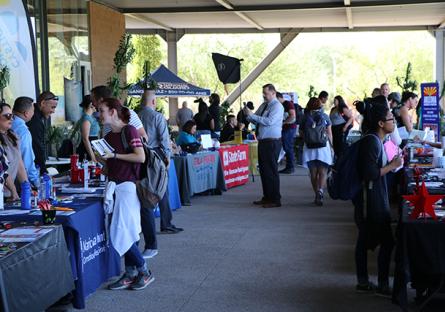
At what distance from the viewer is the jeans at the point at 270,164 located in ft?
31.3

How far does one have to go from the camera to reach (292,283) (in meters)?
5.68

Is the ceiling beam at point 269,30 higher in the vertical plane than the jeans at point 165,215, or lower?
higher

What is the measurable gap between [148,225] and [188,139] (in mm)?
4672

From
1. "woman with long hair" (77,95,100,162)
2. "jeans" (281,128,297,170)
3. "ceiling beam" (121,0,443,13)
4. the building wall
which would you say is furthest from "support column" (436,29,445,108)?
"woman with long hair" (77,95,100,162)

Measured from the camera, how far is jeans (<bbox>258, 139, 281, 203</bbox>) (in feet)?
31.3

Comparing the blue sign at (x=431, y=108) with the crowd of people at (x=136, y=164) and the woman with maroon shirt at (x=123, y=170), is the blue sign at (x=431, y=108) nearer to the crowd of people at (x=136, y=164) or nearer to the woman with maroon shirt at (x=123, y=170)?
the crowd of people at (x=136, y=164)

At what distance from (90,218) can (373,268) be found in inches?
101

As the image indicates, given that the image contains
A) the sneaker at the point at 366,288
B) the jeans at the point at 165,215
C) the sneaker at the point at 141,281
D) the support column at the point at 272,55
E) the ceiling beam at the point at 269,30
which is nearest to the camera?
the sneaker at the point at 366,288

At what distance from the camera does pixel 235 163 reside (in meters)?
12.3

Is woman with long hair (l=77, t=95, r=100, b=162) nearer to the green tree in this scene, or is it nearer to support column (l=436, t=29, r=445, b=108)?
support column (l=436, t=29, r=445, b=108)

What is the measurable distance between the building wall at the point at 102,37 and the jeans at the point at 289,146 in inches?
182

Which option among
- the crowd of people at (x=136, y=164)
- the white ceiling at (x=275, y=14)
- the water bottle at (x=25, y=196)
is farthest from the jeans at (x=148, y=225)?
the white ceiling at (x=275, y=14)

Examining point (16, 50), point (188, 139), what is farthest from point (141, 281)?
point (16, 50)

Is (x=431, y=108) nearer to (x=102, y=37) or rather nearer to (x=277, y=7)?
(x=277, y=7)
